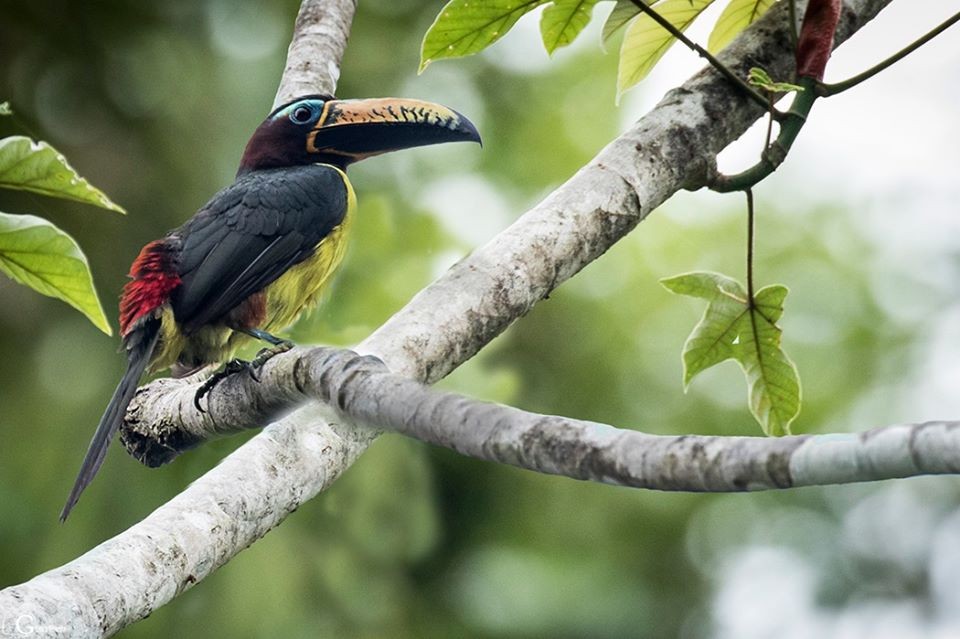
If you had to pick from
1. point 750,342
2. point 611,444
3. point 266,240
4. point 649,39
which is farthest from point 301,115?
point 611,444

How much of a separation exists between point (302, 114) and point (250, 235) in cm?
40

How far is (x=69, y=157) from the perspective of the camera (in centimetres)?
639

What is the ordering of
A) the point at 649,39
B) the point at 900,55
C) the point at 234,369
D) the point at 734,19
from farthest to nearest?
1. the point at 734,19
2. the point at 649,39
3. the point at 234,369
4. the point at 900,55

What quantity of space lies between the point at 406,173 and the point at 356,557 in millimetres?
2618

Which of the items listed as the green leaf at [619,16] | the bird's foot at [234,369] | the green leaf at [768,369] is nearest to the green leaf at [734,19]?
the green leaf at [619,16]

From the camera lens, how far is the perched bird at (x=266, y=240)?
333cm

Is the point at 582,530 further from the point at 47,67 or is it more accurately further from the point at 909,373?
the point at 47,67

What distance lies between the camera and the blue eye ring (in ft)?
11.5

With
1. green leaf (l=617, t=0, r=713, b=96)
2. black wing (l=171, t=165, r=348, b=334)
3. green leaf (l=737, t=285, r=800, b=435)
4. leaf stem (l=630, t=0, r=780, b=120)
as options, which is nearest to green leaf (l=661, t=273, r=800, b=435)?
green leaf (l=737, t=285, r=800, b=435)

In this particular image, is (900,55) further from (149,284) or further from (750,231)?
(149,284)

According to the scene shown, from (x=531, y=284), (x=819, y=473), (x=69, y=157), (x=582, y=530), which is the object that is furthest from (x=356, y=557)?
(x=819, y=473)

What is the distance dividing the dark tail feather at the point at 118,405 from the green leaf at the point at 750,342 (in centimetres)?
124

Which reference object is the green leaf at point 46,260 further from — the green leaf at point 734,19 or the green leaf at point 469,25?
the green leaf at point 734,19

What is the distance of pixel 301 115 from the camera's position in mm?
3625
